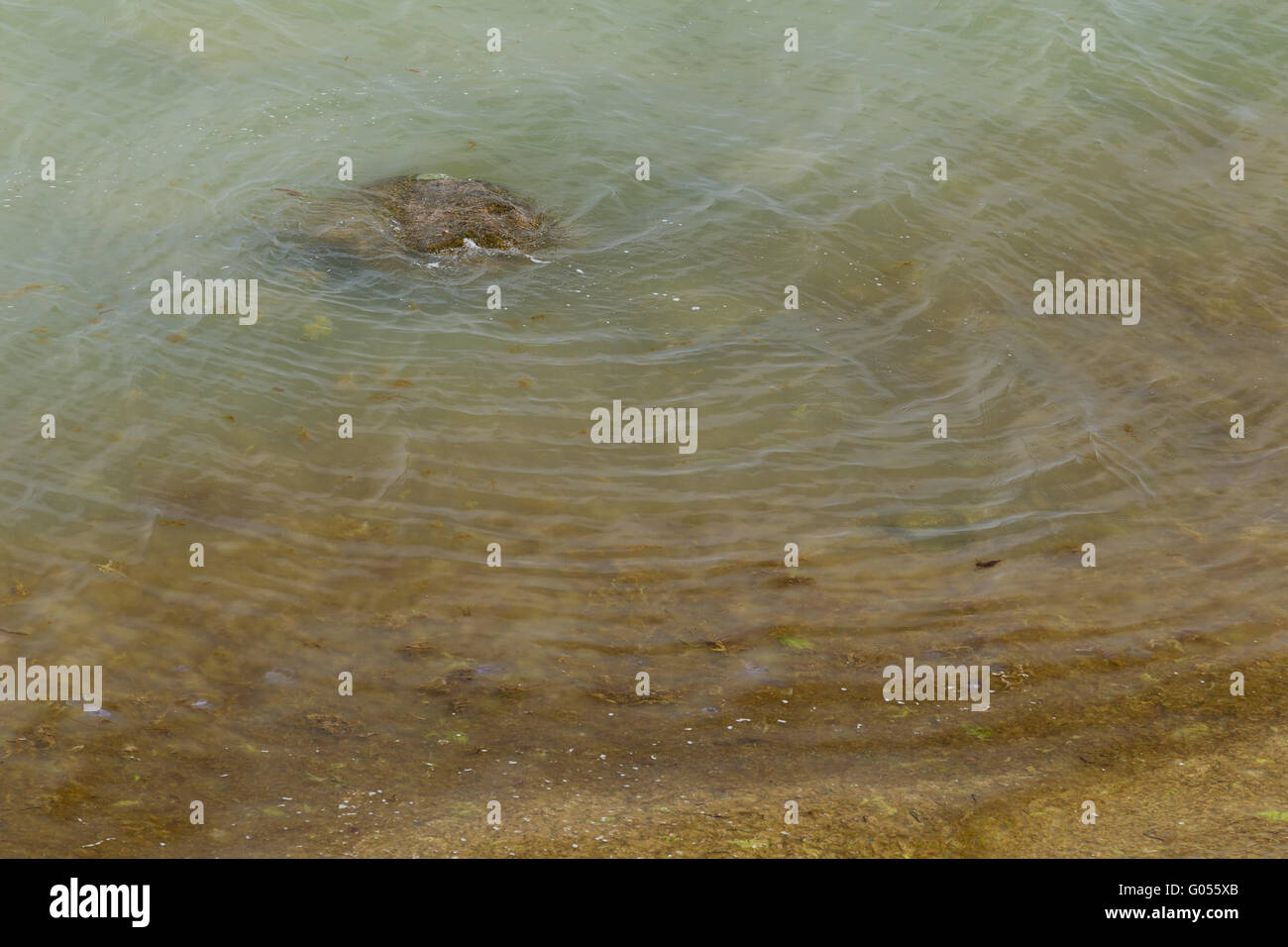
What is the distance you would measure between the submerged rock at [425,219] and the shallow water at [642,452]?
31 cm

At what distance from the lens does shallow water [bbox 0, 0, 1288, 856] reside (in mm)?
5098

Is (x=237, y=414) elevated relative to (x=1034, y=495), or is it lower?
elevated

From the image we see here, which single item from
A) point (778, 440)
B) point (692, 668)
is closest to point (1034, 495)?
point (778, 440)

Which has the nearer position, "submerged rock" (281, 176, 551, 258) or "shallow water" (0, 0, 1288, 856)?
"shallow water" (0, 0, 1288, 856)

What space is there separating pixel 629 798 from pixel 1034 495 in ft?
11.7

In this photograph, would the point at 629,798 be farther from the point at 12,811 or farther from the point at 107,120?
the point at 107,120

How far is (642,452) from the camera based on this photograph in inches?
294

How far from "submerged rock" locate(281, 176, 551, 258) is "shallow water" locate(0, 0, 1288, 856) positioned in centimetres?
31

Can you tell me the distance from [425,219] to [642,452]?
360 cm

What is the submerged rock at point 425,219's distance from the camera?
9.52m

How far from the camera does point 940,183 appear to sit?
1073 centimetres

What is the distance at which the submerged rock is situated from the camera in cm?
952

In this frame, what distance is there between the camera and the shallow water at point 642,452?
16.7 feet

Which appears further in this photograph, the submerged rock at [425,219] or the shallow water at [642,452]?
the submerged rock at [425,219]
